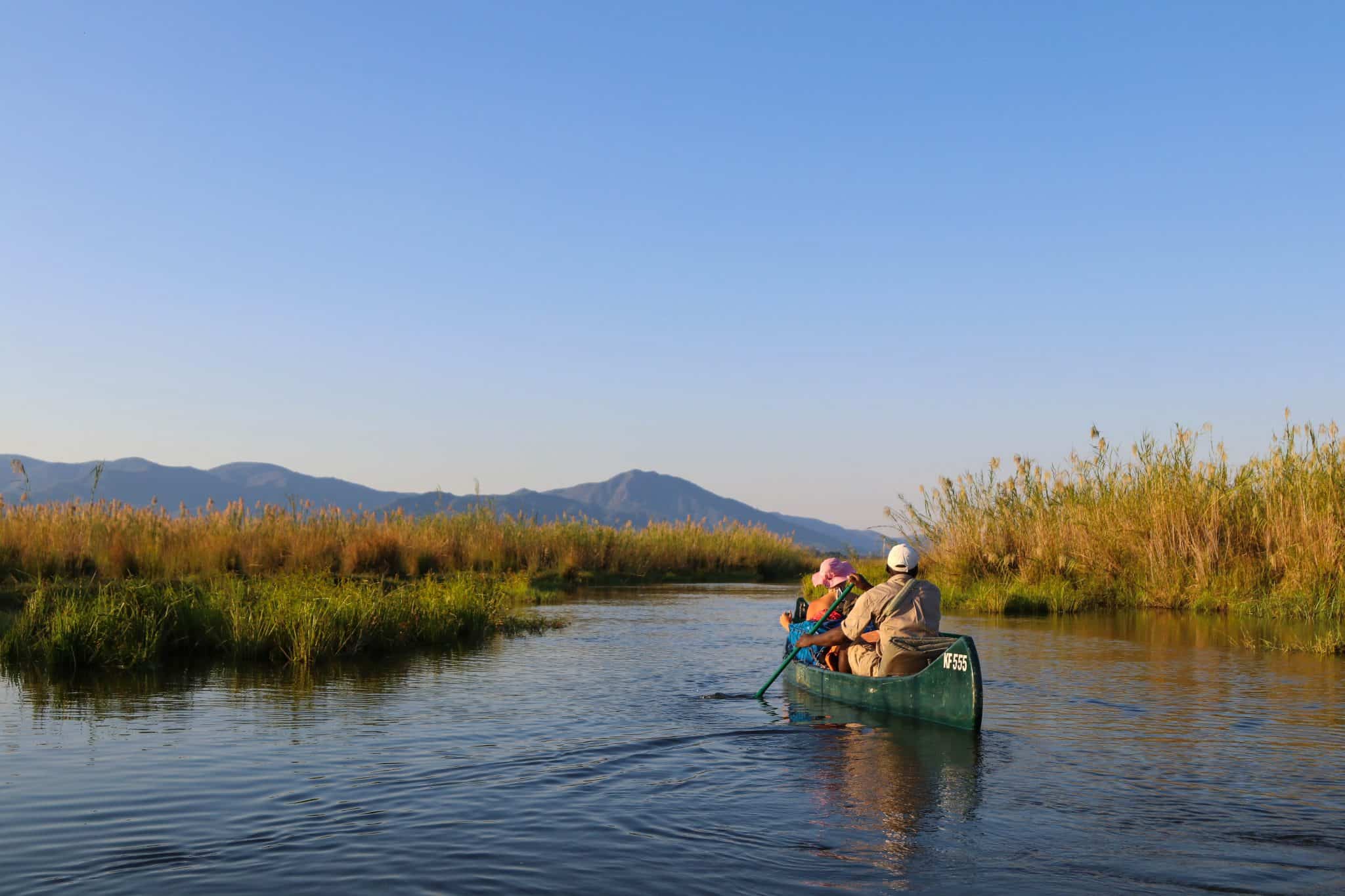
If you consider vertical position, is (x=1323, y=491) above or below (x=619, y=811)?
above

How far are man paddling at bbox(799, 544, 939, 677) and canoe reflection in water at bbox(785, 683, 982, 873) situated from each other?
0.51 metres

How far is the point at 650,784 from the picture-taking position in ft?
25.3

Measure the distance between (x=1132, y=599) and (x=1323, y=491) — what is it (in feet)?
12.9

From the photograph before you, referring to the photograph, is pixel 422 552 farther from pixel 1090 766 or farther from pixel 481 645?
pixel 1090 766

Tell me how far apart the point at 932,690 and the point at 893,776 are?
176 cm

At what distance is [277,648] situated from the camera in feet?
43.2

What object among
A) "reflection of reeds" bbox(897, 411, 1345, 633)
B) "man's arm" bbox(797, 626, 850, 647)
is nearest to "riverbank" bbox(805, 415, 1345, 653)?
"reflection of reeds" bbox(897, 411, 1345, 633)

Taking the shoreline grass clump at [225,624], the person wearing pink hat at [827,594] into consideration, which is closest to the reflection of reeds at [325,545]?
the shoreline grass clump at [225,624]

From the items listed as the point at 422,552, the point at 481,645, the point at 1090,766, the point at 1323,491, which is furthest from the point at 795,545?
the point at 1090,766

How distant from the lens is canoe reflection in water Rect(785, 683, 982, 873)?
678cm

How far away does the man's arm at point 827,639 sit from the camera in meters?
11.4

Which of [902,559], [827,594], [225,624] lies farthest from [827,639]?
[225,624]

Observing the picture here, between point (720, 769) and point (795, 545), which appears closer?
point (720, 769)

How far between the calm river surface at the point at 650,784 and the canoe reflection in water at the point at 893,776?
31mm
